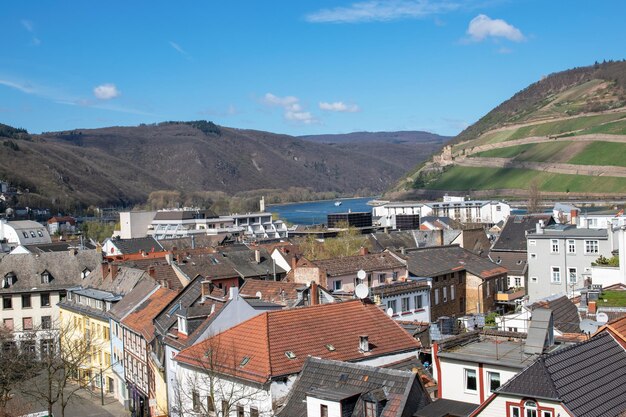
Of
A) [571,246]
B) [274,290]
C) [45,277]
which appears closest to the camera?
[274,290]

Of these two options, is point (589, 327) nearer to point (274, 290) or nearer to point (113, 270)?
point (274, 290)

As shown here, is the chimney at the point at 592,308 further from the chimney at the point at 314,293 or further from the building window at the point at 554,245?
the building window at the point at 554,245

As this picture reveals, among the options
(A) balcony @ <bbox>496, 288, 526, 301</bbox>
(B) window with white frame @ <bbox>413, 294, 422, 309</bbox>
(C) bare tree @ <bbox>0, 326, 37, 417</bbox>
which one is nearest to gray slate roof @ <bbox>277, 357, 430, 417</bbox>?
(C) bare tree @ <bbox>0, 326, 37, 417</bbox>

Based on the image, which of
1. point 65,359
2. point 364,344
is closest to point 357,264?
point 65,359

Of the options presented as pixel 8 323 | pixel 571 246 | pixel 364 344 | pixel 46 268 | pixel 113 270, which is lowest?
pixel 8 323

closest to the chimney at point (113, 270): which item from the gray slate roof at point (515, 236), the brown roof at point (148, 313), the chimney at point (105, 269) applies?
the chimney at point (105, 269)

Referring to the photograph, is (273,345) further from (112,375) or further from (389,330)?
(112,375)

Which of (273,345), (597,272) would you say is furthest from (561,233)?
(273,345)
